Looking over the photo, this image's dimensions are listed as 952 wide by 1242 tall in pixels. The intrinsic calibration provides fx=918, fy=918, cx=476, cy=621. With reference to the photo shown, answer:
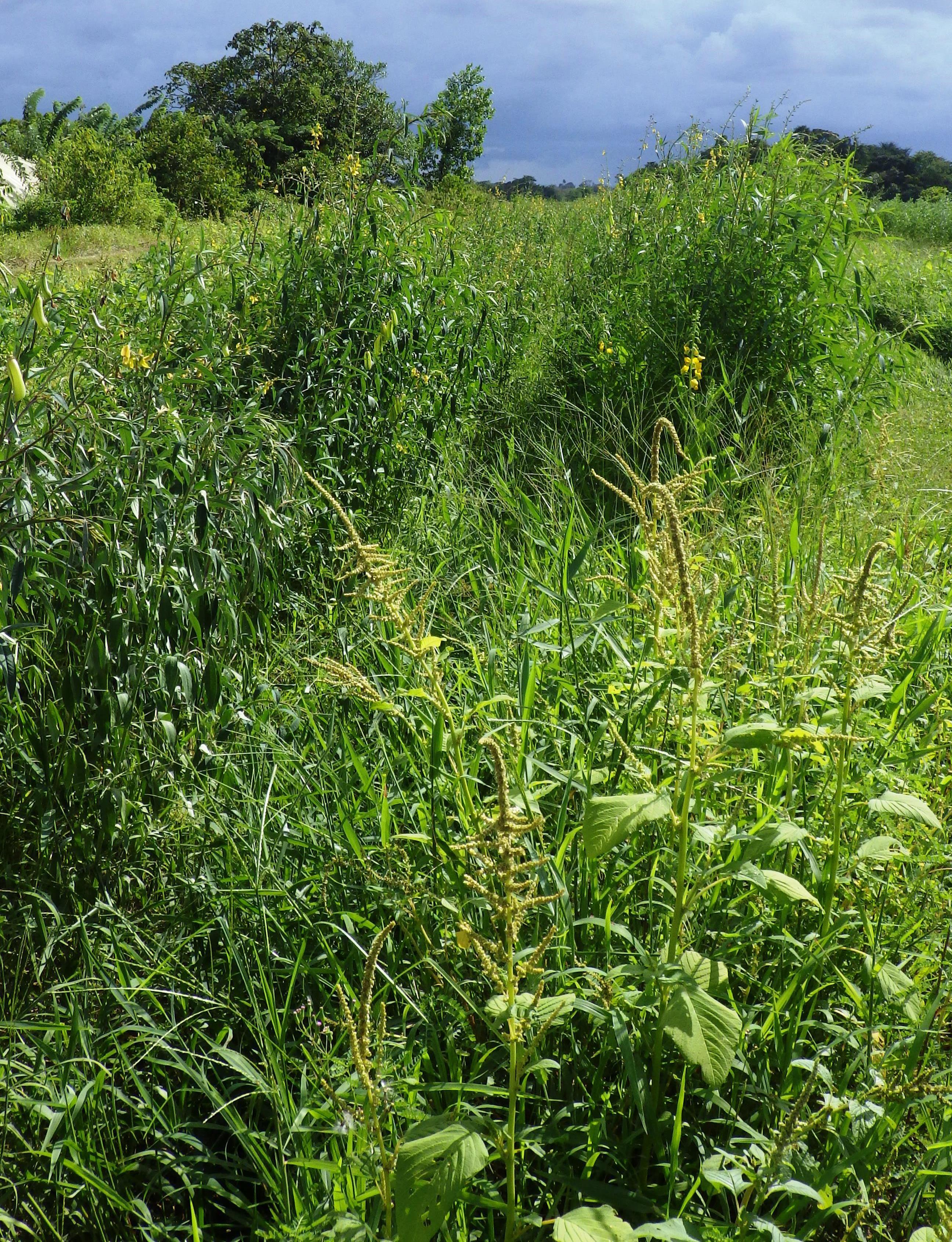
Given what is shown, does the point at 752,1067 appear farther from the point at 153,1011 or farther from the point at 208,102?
the point at 208,102

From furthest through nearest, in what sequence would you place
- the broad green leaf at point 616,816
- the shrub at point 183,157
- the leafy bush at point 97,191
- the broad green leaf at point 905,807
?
the shrub at point 183,157 → the leafy bush at point 97,191 → the broad green leaf at point 905,807 → the broad green leaf at point 616,816

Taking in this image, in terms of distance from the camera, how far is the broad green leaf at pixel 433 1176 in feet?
3.34

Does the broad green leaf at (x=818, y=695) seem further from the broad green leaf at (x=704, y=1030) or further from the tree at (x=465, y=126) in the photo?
the tree at (x=465, y=126)

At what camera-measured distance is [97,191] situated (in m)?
16.7

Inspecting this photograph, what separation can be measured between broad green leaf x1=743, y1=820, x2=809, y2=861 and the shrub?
18605mm

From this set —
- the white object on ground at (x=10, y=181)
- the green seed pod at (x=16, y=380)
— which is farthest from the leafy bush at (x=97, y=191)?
the green seed pod at (x=16, y=380)

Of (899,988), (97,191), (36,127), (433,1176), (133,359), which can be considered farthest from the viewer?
(36,127)

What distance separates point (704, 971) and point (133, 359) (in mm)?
2724

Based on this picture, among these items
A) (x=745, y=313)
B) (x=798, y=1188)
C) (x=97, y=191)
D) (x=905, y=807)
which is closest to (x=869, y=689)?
(x=905, y=807)

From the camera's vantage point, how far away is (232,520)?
240 centimetres

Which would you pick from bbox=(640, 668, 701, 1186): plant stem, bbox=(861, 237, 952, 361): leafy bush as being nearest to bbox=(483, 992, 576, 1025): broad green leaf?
bbox=(640, 668, 701, 1186): plant stem

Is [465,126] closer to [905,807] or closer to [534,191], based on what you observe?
[534,191]

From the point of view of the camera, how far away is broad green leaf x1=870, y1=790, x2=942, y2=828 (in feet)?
4.77

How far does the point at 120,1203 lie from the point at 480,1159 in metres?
0.73
